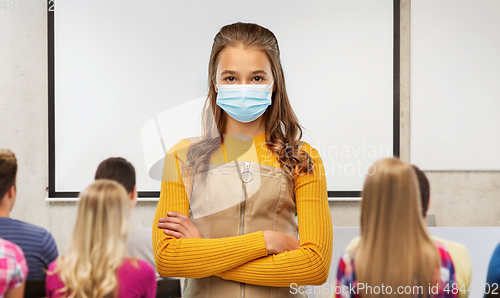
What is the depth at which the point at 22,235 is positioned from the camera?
0.92 metres

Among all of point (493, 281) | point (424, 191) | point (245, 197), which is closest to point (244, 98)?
point (245, 197)

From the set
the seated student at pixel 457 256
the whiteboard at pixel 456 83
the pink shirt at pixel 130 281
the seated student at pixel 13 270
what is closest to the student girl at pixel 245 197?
the pink shirt at pixel 130 281

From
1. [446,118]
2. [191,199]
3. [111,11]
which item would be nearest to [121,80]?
[111,11]

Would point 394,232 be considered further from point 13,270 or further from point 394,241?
point 13,270

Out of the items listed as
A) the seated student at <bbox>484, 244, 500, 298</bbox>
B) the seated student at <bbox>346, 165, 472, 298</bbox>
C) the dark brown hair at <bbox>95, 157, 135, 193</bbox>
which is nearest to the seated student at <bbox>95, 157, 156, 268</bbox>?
the dark brown hair at <bbox>95, 157, 135, 193</bbox>

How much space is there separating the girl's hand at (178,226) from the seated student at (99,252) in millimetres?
203

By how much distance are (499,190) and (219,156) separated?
4.66ft

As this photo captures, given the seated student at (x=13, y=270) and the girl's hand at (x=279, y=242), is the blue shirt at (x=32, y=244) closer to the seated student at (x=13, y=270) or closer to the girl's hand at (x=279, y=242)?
the seated student at (x=13, y=270)

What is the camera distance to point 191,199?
3.66ft

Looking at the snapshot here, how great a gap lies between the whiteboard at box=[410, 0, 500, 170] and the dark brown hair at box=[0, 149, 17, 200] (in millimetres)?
1624

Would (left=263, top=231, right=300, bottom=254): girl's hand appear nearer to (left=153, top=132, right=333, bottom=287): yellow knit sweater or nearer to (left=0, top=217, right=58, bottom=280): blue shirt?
(left=153, top=132, right=333, bottom=287): yellow knit sweater

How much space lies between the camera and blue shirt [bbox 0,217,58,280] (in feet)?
2.93

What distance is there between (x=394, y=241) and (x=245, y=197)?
0.49 metres

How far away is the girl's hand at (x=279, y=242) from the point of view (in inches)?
40.4
